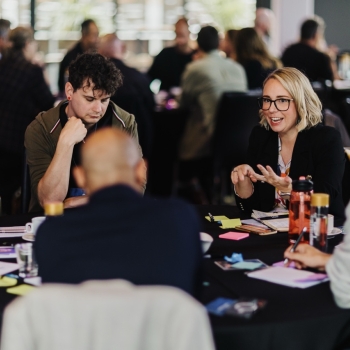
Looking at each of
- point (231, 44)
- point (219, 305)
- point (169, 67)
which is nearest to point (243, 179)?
point (219, 305)

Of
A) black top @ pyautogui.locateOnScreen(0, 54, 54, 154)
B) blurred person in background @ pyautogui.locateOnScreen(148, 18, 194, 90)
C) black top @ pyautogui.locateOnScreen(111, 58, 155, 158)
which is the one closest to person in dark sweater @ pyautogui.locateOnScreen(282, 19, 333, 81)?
blurred person in background @ pyautogui.locateOnScreen(148, 18, 194, 90)

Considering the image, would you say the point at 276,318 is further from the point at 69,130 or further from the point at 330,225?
the point at 69,130

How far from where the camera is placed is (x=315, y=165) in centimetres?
322

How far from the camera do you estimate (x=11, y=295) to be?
204 centimetres

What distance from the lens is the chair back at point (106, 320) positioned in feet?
4.70

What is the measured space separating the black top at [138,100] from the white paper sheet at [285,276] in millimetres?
3330

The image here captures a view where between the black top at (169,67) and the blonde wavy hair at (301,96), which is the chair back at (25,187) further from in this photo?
the black top at (169,67)

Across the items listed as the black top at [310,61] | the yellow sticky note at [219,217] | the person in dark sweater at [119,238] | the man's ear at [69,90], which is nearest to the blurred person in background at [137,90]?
the black top at [310,61]

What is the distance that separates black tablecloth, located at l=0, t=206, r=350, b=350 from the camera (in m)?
1.81

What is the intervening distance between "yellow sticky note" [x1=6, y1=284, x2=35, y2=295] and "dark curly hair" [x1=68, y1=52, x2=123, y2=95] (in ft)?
4.15

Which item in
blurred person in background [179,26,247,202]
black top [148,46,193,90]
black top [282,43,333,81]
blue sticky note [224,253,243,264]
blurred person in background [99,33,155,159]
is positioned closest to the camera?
blue sticky note [224,253,243,264]

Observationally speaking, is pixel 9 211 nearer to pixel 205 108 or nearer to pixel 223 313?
pixel 205 108

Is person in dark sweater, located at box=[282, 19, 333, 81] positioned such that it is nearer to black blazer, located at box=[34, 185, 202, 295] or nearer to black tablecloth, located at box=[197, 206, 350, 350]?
black tablecloth, located at box=[197, 206, 350, 350]

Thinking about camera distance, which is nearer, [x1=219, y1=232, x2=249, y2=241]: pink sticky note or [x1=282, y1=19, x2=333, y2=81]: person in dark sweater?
[x1=219, y1=232, x2=249, y2=241]: pink sticky note
